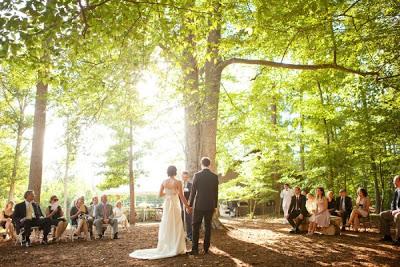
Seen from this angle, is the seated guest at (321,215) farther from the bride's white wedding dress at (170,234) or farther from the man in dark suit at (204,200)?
the bride's white wedding dress at (170,234)

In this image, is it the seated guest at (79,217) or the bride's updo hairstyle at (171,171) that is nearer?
the bride's updo hairstyle at (171,171)

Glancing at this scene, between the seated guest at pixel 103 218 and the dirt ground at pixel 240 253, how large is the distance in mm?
1273

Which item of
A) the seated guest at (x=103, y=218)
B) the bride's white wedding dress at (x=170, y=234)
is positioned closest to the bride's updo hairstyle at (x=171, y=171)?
the bride's white wedding dress at (x=170, y=234)

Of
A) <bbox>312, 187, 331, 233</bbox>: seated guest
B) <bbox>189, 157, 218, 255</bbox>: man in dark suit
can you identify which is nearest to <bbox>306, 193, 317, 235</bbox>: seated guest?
<bbox>312, 187, 331, 233</bbox>: seated guest

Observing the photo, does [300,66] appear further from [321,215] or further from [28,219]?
[28,219]

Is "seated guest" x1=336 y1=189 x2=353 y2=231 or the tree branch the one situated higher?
the tree branch

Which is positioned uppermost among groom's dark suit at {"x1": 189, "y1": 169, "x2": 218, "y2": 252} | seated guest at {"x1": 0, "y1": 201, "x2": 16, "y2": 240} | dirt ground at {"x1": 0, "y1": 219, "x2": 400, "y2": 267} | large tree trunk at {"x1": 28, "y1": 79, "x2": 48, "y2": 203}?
large tree trunk at {"x1": 28, "y1": 79, "x2": 48, "y2": 203}

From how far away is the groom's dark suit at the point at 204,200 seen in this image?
25.4 ft

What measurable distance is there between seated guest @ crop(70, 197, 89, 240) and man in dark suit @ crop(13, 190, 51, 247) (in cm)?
96

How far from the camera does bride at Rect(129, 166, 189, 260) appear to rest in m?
7.80

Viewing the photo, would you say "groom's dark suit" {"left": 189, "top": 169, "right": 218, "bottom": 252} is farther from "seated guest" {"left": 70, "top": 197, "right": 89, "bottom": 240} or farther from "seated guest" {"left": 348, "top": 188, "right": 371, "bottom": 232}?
"seated guest" {"left": 348, "top": 188, "right": 371, "bottom": 232}

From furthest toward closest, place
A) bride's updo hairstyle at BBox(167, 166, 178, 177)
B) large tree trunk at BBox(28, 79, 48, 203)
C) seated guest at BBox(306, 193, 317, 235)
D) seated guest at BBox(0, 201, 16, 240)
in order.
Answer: large tree trunk at BBox(28, 79, 48, 203)
seated guest at BBox(0, 201, 16, 240)
seated guest at BBox(306, 193, 317, 235)
bride's updo hairstyle at BBox(167, 166, 178, 177)

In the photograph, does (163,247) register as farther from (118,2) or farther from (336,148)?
(336,148)

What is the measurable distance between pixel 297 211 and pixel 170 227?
5.82m
